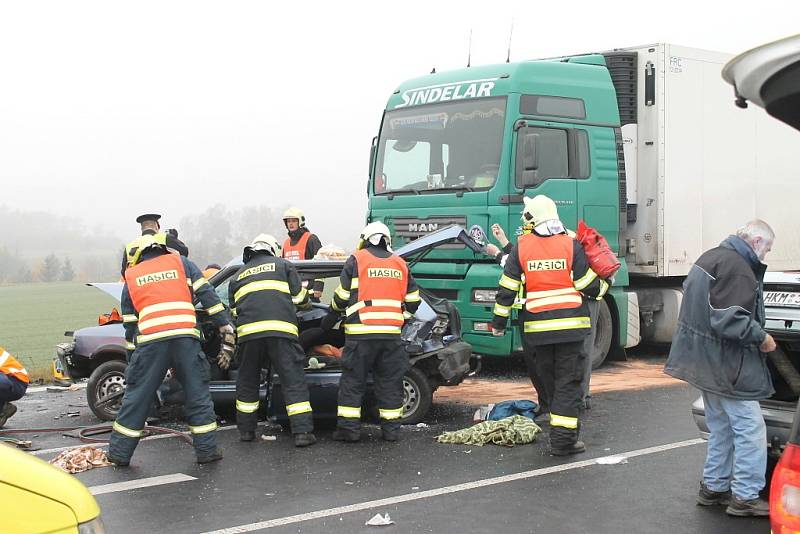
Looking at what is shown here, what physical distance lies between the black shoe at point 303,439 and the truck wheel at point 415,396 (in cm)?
109

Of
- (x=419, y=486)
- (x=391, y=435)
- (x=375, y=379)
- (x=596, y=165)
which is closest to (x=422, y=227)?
(x=596, y=165)

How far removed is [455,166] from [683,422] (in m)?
4.04

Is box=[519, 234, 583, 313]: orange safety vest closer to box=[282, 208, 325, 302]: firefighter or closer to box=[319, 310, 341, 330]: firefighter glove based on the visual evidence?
box=[319, 310, 341, 330]: firefighter glove

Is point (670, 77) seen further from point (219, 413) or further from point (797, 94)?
point (797, 94)

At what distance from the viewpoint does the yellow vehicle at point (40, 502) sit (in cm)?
270

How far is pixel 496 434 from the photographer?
25.5 ft

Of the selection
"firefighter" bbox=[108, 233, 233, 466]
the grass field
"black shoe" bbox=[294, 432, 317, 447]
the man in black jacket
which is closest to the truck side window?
"black shoe" bbox=[294, 432, 317, 447]

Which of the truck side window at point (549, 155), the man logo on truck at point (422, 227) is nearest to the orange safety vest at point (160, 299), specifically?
the man logo on truck at point (422, 227)

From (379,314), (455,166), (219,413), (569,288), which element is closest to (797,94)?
(569,288)

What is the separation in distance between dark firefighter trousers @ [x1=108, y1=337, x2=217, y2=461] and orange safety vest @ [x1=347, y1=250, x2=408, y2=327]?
1.39m

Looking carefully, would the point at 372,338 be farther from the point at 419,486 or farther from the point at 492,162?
the point at 492,162

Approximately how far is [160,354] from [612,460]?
342 centimetres

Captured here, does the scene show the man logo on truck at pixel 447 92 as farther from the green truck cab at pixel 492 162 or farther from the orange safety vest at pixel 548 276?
the orange safety vest at pixel 548 276

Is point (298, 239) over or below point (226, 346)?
over
